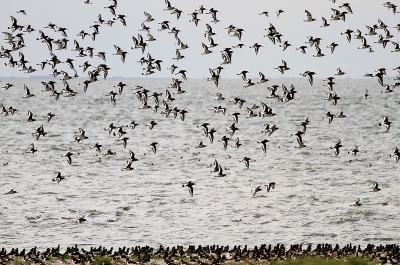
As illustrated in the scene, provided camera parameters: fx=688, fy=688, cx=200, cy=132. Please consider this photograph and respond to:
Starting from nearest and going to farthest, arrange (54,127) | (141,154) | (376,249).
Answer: (376,249) < (141,154) < (54,127)

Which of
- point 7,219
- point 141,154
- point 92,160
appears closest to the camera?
point 7,219

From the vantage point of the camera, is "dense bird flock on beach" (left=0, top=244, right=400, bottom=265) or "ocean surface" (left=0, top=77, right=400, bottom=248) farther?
"ocean surface" (left=0, top=77, right=400, bottom=248)

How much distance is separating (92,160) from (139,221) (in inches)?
987

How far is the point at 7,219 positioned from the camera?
3347 centimetres

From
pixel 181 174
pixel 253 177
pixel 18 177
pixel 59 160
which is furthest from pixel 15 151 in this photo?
pixel 253 177

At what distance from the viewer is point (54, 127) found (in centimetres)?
9656

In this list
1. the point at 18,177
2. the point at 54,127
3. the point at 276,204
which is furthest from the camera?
the point at 54,127

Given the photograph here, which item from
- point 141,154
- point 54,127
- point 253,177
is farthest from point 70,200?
point 54,127

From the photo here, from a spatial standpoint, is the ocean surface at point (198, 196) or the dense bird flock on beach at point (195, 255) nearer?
the dense bird flock on beach at point (195, 255)

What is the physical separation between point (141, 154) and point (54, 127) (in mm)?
37185

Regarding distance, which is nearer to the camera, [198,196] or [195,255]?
[195,255]

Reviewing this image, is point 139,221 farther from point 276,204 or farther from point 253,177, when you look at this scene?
point 253,177

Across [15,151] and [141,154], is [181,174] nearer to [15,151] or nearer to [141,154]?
[141,154]

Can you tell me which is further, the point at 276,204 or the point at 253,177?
the point at 253,177
